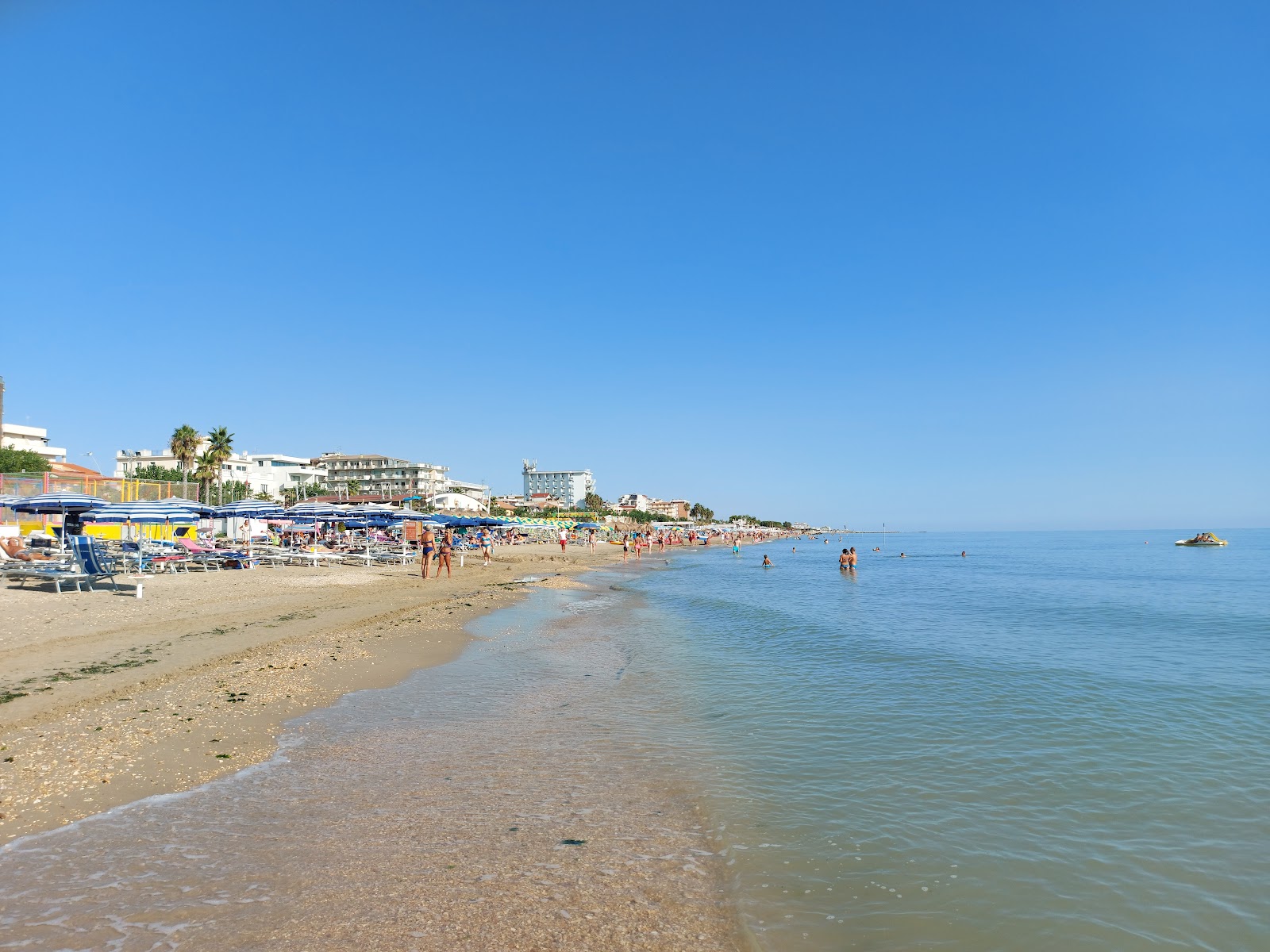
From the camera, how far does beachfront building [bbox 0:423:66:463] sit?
8706 centimetres

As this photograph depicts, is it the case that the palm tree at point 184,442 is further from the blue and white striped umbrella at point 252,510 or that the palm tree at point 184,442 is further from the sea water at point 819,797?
the sea water at point 819,797

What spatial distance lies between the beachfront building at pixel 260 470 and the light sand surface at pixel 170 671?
10301 cm

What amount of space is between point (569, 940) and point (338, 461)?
14481 centimetres

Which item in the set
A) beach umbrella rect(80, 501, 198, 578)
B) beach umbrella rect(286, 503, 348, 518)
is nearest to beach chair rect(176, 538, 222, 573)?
beach umbrella rect(80, 501, 198, 578)

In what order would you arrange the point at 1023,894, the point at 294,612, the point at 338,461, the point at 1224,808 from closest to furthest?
1. the point at 1023,894
2. the point at 1224,808
3. the point at 294,612
4. the point at 338,461

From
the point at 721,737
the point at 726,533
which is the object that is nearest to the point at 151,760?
the point at 721,737

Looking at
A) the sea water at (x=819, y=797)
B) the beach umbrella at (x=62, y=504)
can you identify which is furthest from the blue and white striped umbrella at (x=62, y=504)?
the sea water at (x=819, y=797)

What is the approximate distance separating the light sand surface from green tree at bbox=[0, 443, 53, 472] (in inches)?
2275

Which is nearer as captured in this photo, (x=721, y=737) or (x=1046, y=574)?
(x=721, y=737)

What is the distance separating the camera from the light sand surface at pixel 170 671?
5750 mm

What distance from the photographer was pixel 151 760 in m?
6.09

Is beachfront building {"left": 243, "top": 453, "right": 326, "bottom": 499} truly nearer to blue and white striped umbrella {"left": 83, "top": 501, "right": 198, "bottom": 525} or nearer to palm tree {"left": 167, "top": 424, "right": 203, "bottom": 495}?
palm tree {"left": 167, "top": 424, "right": 203, "bottom": 495}

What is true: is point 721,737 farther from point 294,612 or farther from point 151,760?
point 294,612

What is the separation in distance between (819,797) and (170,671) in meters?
8.31
